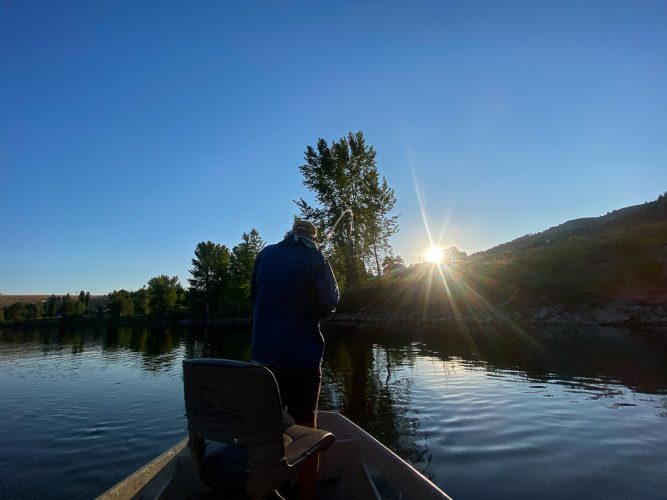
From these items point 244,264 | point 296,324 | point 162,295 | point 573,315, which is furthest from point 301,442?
point 162,295

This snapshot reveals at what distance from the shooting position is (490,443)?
7379mm

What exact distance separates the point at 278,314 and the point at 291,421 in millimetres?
898

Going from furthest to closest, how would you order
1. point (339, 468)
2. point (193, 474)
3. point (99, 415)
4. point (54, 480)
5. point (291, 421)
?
point (99, 415)
point (54, 480)
point (339, 468)
point (193, 474)
point (291, 421)

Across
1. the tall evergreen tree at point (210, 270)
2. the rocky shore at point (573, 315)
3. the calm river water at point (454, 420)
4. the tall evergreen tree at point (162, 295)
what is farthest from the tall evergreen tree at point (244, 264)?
the calm river water at point (454, 420)

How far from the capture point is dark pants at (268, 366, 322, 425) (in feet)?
11.4

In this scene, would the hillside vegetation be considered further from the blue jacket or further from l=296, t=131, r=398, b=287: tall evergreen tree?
the blue jacket

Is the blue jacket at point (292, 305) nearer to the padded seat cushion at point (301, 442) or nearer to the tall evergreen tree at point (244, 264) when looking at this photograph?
the padded seat cushion at point (301, 442)

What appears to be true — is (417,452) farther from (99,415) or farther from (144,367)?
(144,367)

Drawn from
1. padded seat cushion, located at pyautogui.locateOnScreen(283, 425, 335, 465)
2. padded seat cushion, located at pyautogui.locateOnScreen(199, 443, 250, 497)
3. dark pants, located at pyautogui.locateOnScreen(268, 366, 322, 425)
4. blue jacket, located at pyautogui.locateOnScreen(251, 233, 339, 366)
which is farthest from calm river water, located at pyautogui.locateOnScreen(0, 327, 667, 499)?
padded seat cushion, located at pyautogui.locateOnScreen(199, 443, 250, 497)

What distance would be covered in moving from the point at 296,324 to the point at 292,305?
174 mm

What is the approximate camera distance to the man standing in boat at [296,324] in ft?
11.4

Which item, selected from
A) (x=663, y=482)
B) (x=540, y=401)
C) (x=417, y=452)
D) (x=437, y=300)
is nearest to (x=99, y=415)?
(x=417, y=452)

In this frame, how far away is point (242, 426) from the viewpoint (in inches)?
102

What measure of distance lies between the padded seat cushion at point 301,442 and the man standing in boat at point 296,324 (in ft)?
1.28
